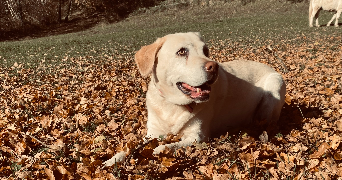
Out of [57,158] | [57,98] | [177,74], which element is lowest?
[57,98]

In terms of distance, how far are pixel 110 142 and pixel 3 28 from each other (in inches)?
1264

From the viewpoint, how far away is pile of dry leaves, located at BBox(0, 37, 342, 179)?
2.39 meters

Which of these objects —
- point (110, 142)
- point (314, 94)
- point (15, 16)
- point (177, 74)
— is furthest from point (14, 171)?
point (15, 16)

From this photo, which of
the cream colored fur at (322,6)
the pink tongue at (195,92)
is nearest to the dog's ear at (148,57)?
the pink tongue at (195,92)

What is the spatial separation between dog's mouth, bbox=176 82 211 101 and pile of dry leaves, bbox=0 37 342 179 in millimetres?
536

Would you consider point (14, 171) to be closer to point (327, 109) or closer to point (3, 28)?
point (327, 109)

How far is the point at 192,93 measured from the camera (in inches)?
110

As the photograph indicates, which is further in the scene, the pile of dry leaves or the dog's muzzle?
the dog's muzzle

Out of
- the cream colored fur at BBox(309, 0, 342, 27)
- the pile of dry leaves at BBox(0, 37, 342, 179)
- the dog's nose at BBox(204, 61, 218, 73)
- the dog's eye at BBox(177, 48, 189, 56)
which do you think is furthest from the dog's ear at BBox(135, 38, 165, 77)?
the cream colored fur at BBox(309, 0, 342, 27)

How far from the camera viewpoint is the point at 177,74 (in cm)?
282

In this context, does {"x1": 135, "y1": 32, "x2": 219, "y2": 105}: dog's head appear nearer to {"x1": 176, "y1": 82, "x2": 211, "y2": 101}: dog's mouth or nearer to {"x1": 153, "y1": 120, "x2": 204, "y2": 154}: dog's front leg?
{"x1": 176, "y1": 82, "x2": 211, "y2": 101}: dog's mouth

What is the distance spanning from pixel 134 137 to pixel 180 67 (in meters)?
1.09

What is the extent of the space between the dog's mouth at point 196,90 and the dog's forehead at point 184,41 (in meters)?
0.46

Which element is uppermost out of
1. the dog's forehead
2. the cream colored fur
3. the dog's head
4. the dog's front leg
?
the dog's forehead
